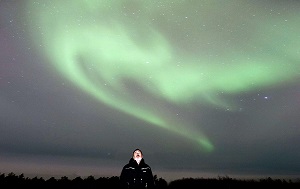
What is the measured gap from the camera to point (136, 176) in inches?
346

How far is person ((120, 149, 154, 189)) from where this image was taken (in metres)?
8.78

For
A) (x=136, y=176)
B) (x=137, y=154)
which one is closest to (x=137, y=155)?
(x=137, y=154)

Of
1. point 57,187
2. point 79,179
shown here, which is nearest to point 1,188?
point 57,187

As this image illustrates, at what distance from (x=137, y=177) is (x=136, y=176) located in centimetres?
4

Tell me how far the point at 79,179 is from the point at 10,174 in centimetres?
428

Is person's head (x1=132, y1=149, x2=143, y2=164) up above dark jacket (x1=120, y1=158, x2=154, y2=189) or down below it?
above

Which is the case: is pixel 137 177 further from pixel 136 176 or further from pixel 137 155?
pixel 137 155

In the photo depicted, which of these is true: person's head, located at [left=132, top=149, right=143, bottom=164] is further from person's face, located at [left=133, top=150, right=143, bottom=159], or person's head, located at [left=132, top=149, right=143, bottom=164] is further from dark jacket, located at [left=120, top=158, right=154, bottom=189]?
dark jacket, located at [left=120, top=158, right=154, bottom=189]

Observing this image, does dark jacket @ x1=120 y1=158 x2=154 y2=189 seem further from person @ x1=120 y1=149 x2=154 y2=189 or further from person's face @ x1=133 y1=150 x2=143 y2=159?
person's face @ x1=133 y1=150 x2=143 y2=159

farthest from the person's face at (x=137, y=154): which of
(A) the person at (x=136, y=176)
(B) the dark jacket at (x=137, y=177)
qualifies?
(B) the dark jacket at (x=137, y=177)

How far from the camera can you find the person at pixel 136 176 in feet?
28.8

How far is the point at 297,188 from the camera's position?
13.8 metres

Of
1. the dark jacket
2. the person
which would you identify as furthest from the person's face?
the dark jacket

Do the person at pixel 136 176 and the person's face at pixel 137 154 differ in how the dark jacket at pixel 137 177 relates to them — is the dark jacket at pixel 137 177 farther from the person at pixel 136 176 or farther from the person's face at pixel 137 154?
the person's face at pixel 137 154
